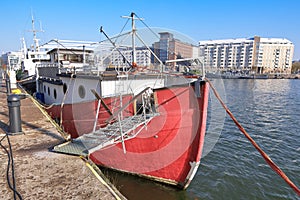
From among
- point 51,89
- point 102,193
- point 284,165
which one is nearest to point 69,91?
point 51,89

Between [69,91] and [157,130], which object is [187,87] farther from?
[69,91]

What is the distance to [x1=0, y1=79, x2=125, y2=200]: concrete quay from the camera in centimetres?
342

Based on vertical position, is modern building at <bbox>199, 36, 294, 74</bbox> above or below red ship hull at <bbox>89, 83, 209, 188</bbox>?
above

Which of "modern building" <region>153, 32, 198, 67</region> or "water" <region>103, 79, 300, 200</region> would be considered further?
"water" <region>103, 79, 300, 200</region>

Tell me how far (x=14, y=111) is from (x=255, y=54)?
132m

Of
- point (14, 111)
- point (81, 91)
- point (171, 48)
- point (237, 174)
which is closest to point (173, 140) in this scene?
point (171, 48)

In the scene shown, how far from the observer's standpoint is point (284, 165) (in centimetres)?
905

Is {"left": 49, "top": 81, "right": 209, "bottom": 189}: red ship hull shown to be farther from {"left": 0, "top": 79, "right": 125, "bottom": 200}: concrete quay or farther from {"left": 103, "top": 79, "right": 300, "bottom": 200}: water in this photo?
{"left": 0, "top": 79, "right": 125, "bottom": 200}: concrete quay

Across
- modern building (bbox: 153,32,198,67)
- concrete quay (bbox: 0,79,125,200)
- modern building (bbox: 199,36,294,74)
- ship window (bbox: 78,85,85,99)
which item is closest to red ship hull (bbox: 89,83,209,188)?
modern building (bbox: 153,32,198,67)

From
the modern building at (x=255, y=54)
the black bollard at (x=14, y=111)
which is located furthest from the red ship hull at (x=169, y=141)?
the modern building at (x=255, y=54)

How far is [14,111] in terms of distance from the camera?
19.3ft

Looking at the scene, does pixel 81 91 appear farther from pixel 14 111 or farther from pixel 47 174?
pixel 47 174

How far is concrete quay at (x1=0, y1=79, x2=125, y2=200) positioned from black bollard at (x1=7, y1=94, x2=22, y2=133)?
0.24 meters

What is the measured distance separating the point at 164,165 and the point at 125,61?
15.3 ft
